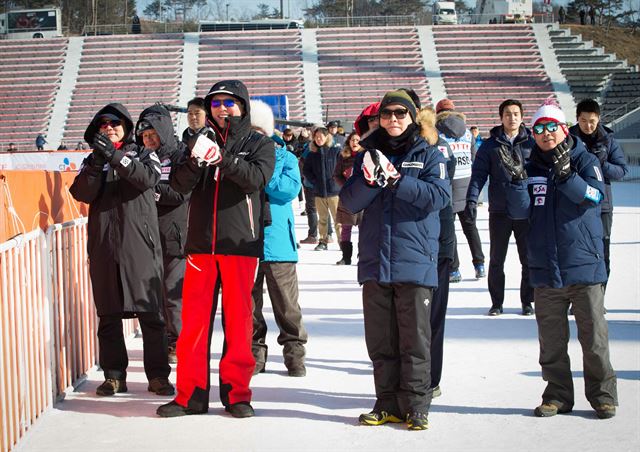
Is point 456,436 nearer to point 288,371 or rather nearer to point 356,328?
point 288,371

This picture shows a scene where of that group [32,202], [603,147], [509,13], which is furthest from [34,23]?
[32,202]

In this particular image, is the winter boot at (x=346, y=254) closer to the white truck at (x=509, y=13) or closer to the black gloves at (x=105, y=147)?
the black gloves at (x=105, y=147)

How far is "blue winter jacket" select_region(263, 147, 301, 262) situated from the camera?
240 inches

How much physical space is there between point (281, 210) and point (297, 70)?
144 ft

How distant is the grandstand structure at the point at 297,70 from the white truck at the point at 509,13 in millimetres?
3308

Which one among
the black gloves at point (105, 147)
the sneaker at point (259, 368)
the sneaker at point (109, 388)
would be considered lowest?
the sneaker at point (259, 368)

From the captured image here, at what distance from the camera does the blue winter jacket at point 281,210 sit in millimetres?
6105

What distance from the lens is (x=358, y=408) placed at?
538 centimetres

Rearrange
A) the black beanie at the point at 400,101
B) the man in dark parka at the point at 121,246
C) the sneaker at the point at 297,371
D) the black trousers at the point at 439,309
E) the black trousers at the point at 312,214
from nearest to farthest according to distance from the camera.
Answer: the black beanie at the point at 400,101 → the black trousers at the point at 439,309 → the man in dark parka at the point at 121,246 → the sneaker at the point at 297,371 → the black trousers at the point at 312,214

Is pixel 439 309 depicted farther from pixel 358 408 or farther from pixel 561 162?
pixel 561 162

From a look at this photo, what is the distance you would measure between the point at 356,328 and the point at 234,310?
2.88m

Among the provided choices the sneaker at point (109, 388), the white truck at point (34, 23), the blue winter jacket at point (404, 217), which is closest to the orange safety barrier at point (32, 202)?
the sneaker at point (109, 388)

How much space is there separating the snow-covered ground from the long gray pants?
0.13 metres

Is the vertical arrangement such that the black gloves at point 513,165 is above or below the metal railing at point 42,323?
above
